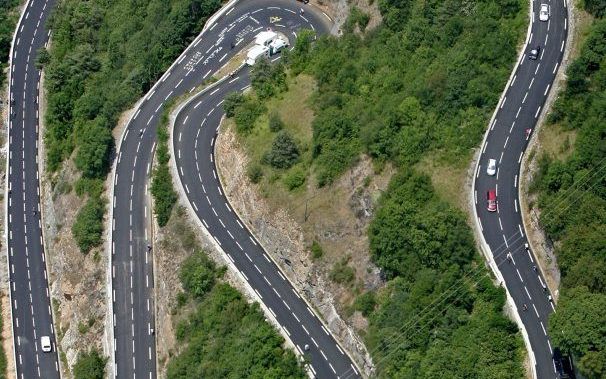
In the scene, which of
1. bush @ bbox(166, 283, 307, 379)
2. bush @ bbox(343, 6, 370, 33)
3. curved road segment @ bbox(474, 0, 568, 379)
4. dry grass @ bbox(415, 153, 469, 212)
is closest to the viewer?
curved road segment @ bbox(474, 0, 568, 379)

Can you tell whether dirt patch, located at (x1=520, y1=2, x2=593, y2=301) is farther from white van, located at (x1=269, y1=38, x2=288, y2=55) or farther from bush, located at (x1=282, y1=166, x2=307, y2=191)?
white van, located at (x1=269, y1=38, x2=288, y2=55)

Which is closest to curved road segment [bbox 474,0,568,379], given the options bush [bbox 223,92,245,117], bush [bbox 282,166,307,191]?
bush [bbox 282,166,307,191]

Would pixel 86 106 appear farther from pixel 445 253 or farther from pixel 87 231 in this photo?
pixel 445 253

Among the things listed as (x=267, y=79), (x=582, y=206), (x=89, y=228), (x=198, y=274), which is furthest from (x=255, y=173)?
(x=582, y=206)

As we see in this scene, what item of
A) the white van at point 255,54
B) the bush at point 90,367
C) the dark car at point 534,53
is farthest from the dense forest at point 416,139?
the bush at point 90,367

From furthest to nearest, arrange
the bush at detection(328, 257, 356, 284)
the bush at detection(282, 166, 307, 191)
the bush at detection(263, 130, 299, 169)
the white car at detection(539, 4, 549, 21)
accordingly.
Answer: the white car at detection(539, 4, 549, 21) → the bush at detection(263, 130, 299, 169) → the bush at detection(282, 166, 307, 191) → the bush at detection(328, 257, 356, 284)

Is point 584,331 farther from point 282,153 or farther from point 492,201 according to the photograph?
point 282,153

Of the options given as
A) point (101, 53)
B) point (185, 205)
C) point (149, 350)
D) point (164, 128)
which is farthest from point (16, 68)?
point (149, 350)

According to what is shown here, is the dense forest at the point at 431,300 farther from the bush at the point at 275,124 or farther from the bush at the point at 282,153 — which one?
the bush at the point at 275,124
